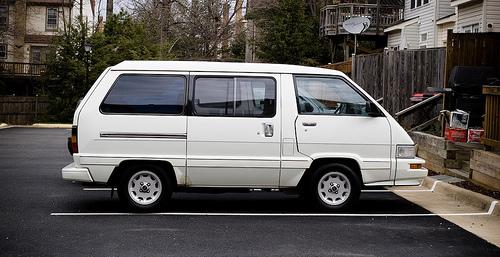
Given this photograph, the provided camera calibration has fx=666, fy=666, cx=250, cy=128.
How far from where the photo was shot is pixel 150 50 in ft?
111

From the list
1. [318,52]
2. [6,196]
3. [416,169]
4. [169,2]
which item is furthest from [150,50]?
[416,169]

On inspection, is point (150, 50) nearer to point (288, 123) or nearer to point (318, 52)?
point (318, 52)

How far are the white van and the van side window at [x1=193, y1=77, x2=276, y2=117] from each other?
0.01 m

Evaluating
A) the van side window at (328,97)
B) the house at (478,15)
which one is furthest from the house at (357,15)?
the van side window at (328,97)

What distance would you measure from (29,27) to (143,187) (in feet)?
140

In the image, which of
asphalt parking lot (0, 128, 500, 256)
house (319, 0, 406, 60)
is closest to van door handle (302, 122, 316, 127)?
asphalt parking lot (0, 128, 500, 256)

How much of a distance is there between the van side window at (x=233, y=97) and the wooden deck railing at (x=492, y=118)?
157 inches

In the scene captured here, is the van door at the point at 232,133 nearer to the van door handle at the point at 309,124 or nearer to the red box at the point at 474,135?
the van door handle at the point at 309,124

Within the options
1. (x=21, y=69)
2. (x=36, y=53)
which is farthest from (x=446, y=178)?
(x=36, y=53)

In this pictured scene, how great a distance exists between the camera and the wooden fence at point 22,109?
33.3 meters

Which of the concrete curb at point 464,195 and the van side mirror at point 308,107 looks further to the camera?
the concrete curb at point 464,195

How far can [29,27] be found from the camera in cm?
4838

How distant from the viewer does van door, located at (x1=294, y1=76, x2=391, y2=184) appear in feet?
29.5

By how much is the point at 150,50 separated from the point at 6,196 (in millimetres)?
24046
